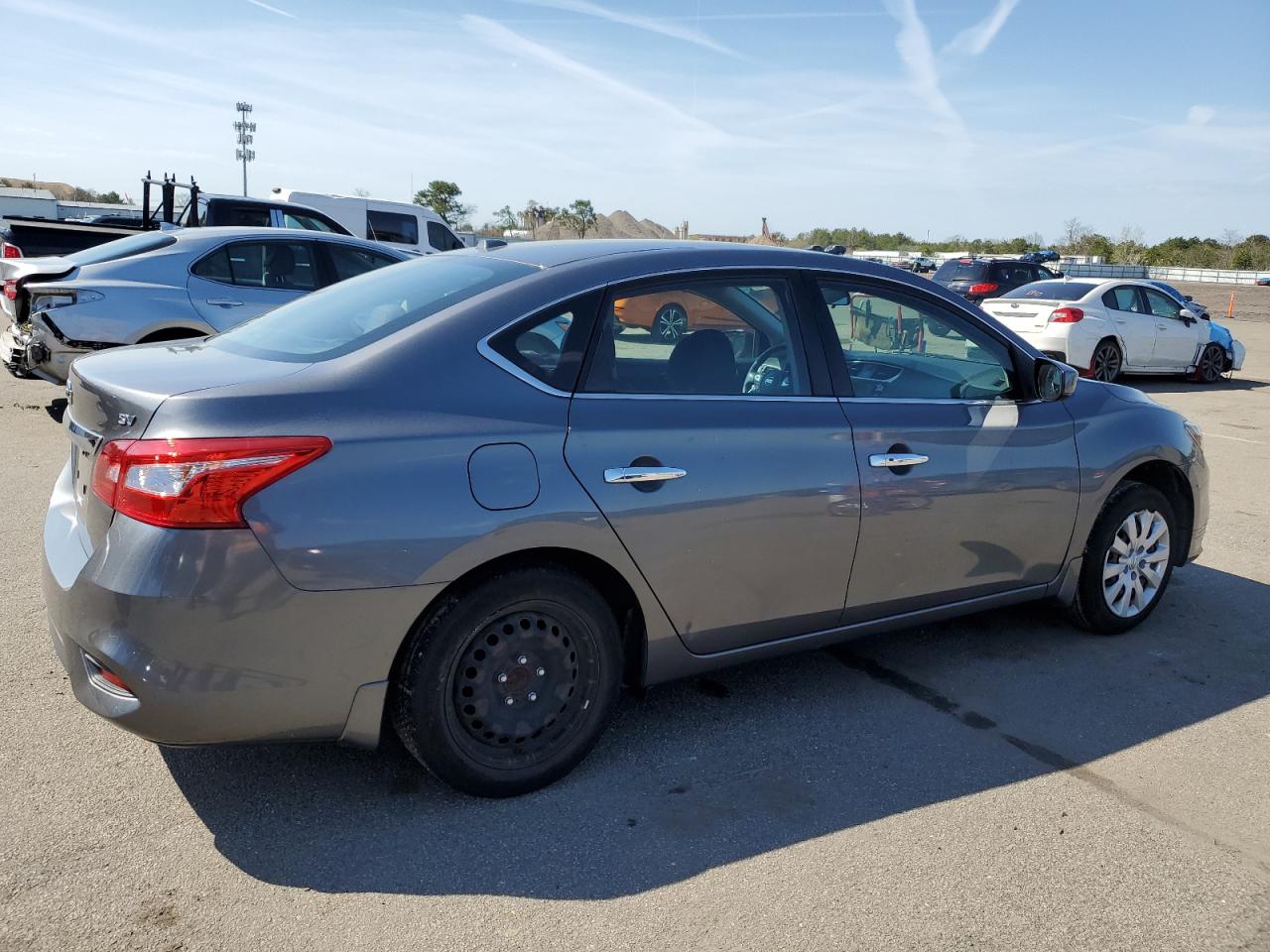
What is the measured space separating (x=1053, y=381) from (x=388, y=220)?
1563 centimetres

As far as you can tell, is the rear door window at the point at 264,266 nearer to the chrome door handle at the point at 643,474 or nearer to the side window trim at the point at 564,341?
the side window trim at the point at 564,341

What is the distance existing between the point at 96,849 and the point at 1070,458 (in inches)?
151

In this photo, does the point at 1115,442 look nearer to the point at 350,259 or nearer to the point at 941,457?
the point at 941,457

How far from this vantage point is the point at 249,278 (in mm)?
9031

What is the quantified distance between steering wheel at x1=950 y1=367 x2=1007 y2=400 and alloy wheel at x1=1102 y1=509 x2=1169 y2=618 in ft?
3.15

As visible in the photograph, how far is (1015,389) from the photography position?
4406 mm

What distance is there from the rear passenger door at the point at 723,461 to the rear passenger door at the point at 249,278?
5941 mm

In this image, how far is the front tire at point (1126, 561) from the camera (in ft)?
15.4

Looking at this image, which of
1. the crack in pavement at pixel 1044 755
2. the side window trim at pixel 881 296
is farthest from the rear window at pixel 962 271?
the crack in pavement at pixel 1044 755

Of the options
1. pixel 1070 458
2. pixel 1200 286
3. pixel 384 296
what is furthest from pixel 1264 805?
pixel 1200 286

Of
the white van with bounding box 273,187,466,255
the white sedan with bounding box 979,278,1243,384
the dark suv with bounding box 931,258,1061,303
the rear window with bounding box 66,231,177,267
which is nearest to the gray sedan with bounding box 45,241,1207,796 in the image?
the rear window with bounding box 66,231,177,267

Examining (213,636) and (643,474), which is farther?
(643,474)

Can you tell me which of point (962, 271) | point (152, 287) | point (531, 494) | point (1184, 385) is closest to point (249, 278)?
point (152, 287)

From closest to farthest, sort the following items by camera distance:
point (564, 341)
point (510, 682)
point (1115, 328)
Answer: point (510, 682) < point (564, 341) < point (1115, 328)
